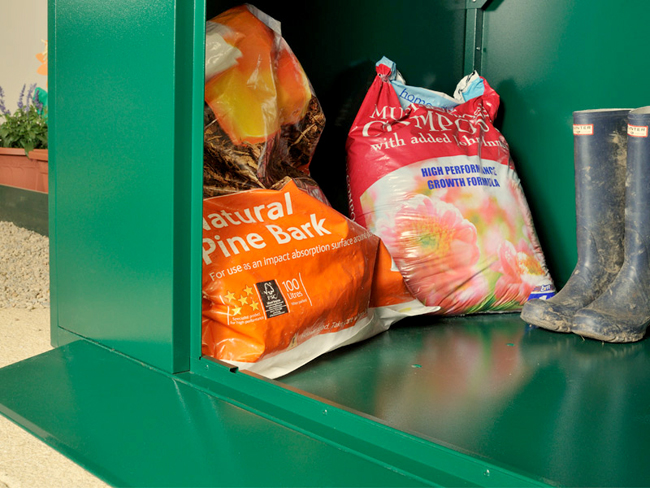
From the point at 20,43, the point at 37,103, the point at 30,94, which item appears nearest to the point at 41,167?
the point at 37,103

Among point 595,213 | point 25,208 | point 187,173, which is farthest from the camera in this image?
point 25,208

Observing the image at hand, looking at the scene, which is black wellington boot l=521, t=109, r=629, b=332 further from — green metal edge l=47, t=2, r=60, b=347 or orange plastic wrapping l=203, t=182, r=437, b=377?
green metal edge l=47, t=2, r=60, b=347

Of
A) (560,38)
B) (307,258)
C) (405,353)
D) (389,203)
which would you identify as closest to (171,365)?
(307,258)

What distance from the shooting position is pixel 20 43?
3199 mm

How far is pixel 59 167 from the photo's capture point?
47.3 inches

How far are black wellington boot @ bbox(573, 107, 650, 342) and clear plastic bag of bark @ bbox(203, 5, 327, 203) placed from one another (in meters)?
0.64

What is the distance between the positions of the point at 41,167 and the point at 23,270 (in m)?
0.82

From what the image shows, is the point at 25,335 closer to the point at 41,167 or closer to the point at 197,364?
the point at 197,364

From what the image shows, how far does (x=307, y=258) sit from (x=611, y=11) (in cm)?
99

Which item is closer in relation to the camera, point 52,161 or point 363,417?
point 363,417

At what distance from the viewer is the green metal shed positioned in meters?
0.76

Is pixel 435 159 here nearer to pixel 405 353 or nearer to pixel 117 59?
pixel 405 353

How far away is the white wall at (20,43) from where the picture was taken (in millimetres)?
3074

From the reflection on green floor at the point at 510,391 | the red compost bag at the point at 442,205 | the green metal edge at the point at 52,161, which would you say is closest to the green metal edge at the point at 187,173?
the reflection on green floor at the point at 510,391
